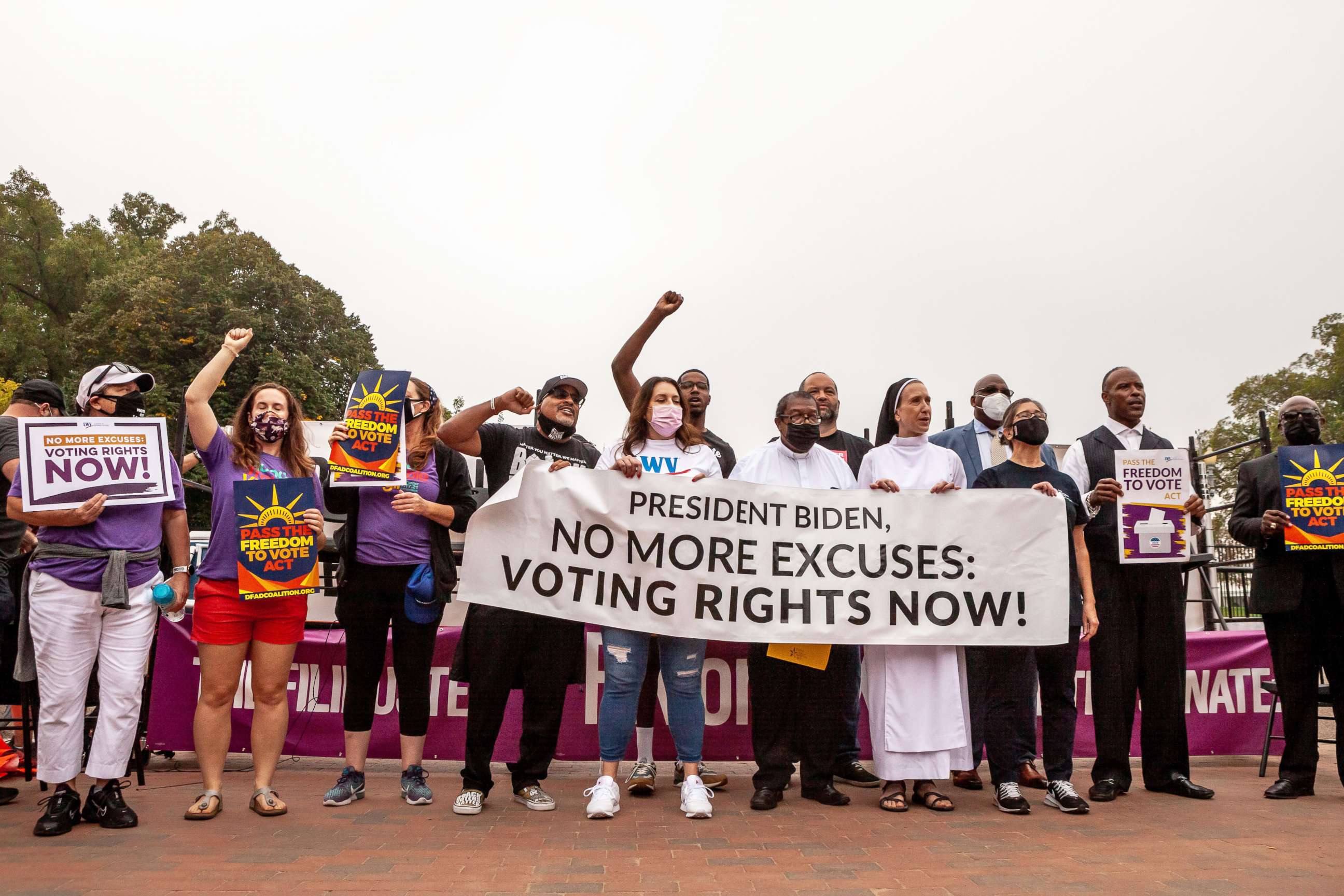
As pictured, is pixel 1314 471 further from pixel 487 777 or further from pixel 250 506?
pixel 250 506

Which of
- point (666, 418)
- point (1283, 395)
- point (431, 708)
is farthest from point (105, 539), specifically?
point (1283, 395)

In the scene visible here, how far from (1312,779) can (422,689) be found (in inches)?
192

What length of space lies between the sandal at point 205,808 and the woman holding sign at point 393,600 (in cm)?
49

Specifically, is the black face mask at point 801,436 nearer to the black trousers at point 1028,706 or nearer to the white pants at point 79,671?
the black trousers at point 1028,706

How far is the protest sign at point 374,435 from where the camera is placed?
4660 millimetres

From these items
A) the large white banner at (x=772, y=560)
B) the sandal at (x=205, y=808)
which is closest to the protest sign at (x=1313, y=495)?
the large white banner at (x=772, y=560)

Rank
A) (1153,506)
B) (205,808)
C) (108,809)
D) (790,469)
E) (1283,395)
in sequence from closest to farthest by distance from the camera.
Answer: (108,809)
(205,808)
(1153,506)
(790,469)
(1283,395)

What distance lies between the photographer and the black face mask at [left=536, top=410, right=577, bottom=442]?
5109 millimetres

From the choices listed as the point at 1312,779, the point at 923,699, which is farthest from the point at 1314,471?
the point at 923,699

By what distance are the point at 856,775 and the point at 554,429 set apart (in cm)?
259

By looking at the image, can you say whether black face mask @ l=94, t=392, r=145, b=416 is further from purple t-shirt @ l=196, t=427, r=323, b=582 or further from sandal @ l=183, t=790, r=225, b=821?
sandal @ l=183, t=790, r=225, b=821

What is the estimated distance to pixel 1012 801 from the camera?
4.71 meters

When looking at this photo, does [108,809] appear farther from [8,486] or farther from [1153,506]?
[1153,506]

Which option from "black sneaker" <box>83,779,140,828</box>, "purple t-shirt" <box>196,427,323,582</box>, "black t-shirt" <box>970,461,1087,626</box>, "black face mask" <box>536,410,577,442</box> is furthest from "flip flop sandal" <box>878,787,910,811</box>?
"black sneaker" <box>83,779,140,828</box>
